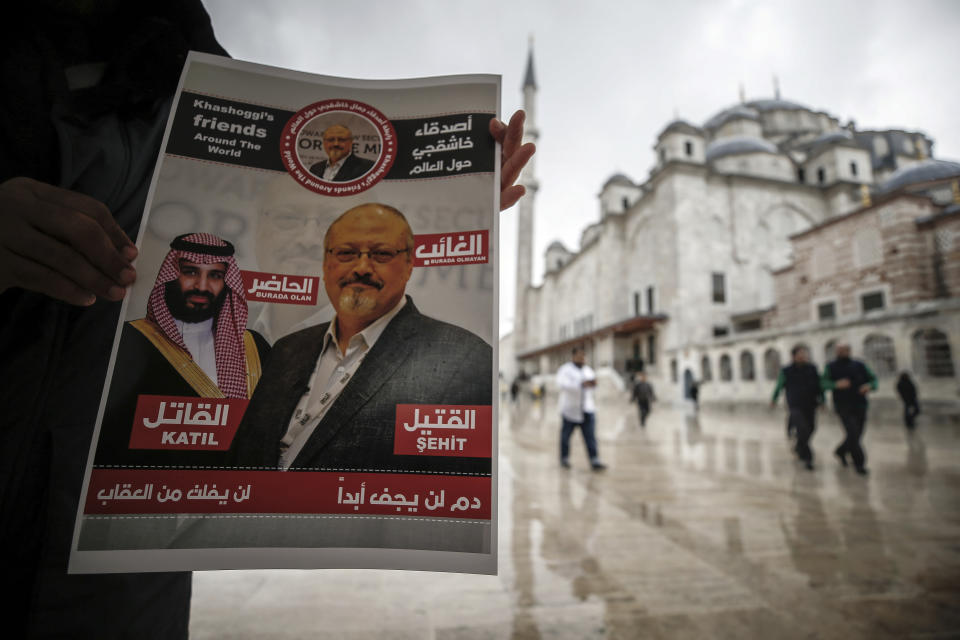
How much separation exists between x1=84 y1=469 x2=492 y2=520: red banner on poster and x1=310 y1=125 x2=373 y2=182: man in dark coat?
21.2 inches

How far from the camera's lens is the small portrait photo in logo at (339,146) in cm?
84

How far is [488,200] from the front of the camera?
79cm

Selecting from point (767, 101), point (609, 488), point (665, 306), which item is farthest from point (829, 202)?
point (609, 488)

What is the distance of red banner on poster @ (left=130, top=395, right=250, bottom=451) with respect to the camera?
69 centimetres

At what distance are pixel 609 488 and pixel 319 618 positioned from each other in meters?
2.69

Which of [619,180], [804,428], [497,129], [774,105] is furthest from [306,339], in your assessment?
[774,105]

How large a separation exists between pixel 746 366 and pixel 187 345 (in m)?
17.6

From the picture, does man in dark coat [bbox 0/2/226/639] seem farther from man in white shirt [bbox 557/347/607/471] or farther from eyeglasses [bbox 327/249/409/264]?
man in white shirt [bbox 557/347/607/471]

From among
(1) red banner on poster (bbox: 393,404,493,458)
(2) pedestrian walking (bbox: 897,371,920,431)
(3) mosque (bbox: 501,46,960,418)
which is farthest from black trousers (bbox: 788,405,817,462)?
(3) mosque (bbox: 501,46,960,418)

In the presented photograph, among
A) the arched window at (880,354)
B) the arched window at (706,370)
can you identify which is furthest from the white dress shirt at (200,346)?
the arched window at (706,370)

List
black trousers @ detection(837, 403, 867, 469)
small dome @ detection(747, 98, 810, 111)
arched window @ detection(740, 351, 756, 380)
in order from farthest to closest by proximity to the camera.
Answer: small dome @ detection(747, 98, 810, 111) → arched window @ detection(740, 351, 756, 380) → black trousers @ detection(837, 403, 867, 469)

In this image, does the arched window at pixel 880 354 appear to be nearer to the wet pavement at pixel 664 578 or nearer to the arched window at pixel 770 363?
the arched window at pixel 770 363

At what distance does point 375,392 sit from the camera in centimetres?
74

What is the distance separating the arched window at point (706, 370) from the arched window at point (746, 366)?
146 centimetres
